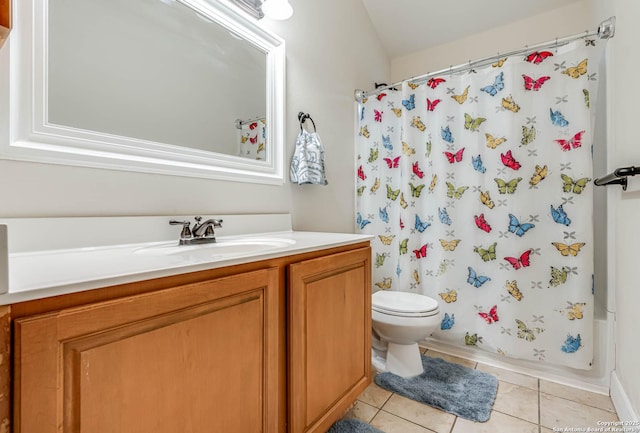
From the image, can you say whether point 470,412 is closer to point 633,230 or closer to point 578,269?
point 578,269

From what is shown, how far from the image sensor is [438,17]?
7.57 ft

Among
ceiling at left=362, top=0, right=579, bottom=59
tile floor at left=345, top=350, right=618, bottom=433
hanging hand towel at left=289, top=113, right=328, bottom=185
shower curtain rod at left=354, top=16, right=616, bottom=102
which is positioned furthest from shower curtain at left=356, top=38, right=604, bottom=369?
ceiling at left=362, top=0, right=579, bottom=59

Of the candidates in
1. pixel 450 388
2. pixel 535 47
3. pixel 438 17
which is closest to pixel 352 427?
pixel 450 388

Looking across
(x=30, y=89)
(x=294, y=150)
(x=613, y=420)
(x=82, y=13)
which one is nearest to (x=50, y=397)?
(x=30, y=89)

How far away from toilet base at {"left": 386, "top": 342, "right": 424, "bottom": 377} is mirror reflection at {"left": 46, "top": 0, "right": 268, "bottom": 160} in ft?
4.31

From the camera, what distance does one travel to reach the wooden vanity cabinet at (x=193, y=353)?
498mm

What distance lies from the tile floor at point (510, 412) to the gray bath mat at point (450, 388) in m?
0.03

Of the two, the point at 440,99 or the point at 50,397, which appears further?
the point at 440,99

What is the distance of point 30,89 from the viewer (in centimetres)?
87

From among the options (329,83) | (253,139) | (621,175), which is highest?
(329,83)

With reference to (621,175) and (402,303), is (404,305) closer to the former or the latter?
(402,303)

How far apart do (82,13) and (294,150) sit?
1008mm

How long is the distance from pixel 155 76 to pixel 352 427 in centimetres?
166

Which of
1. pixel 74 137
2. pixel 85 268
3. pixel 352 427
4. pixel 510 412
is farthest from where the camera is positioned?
pixel 510 412
